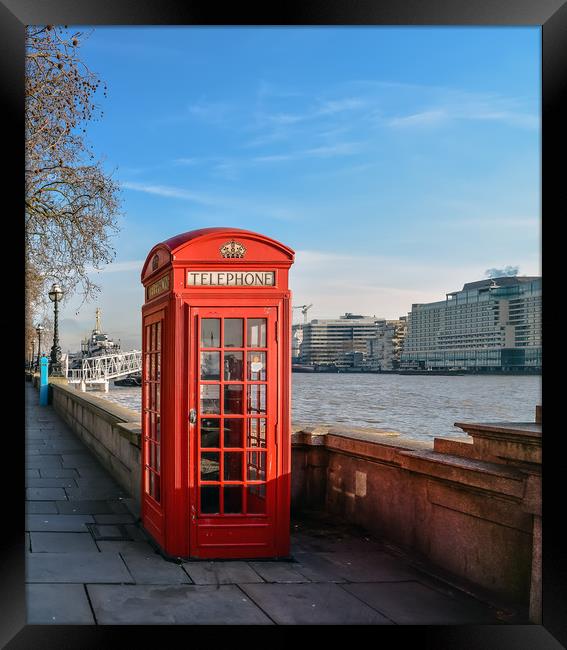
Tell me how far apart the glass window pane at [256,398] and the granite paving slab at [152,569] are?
4.38ft

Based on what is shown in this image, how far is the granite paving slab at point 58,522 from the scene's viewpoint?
21.3 feet

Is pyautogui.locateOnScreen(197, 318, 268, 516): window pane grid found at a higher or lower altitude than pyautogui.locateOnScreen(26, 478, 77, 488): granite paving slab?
higher

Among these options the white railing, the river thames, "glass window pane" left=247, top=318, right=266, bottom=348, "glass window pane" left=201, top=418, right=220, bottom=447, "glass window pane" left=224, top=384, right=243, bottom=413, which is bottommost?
the river thames

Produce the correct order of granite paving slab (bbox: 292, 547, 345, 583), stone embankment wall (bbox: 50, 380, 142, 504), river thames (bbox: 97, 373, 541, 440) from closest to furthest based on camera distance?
granite paving slab (bbox: 292, 547, 345, 583) → stone embankment wall (bbox: 50, 380, 142, 504) → river thames (bbox: 97, 373, 541, 440)

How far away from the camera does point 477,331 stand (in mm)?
111500

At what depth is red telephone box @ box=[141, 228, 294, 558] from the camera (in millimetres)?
5512

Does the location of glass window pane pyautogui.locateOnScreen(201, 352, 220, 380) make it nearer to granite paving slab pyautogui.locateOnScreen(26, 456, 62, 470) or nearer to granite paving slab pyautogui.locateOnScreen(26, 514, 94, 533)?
granite paving slab pyautogui.locateOnScreen(26, 514, 94, 533)

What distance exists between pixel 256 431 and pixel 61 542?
1989 mm

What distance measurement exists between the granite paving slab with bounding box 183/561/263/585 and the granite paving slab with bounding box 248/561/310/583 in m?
0.05

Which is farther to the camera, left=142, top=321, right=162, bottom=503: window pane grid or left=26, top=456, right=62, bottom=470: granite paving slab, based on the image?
left=26, top=456, right=62, bottom=470: granite paving slab

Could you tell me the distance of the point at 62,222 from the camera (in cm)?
1466

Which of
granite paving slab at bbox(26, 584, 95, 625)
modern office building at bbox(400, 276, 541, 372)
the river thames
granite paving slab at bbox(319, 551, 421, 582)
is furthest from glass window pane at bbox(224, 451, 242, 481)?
modern office building at bbox(400, 276, 541, 372)

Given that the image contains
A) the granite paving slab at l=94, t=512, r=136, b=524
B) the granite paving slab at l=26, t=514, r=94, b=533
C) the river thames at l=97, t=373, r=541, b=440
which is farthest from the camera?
the river thames at l=97, t=373, r=541, b=440

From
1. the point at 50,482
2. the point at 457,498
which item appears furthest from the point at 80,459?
the point at 457,498
